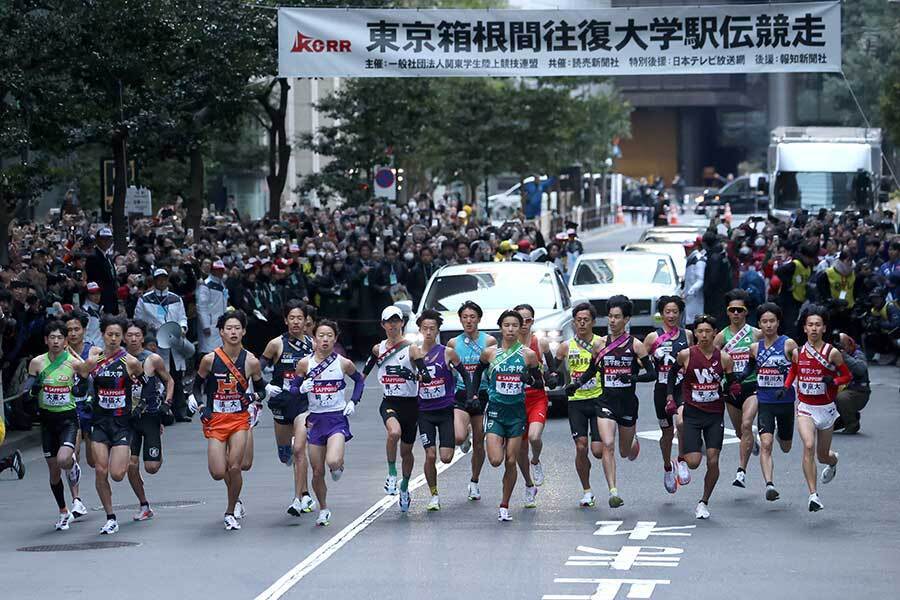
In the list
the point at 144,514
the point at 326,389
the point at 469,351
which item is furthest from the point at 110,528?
the point at 469,351

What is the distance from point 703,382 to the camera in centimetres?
1401

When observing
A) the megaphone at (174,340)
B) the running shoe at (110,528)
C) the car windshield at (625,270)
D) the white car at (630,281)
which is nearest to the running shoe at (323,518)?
the running shoe at (110,528)

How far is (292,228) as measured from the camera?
117 ft

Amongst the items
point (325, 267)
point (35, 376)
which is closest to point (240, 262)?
point (325, 267)

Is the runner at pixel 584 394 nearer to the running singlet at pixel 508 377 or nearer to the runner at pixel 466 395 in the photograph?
the running singlet at pixel 508 377

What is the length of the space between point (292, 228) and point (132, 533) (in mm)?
22668

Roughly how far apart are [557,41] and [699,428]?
1055cm

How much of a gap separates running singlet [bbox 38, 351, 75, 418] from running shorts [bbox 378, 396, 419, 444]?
8.51ft

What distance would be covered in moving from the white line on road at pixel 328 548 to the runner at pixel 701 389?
8.45 feet

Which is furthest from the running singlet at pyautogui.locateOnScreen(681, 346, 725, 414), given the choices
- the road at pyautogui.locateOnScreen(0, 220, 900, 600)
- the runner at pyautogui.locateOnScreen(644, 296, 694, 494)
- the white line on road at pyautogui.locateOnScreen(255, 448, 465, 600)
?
the white line on road at pyautogui.locateOnScreen(255, 448, 465, 600)

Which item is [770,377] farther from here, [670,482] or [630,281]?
[630,281]

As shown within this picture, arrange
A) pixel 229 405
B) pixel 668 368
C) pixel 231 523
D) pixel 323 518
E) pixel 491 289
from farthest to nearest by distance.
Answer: pixel 491 289
pixel 668 368
pixel 229 405
pixel 323 518
pixel 231 523

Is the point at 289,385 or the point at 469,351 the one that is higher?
the point at 469,351

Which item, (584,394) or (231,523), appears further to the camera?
(584,394)
